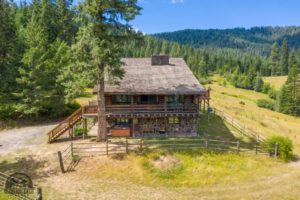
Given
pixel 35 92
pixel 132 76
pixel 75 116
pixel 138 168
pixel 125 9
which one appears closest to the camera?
pixel 138 168

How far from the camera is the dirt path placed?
28.3 metres

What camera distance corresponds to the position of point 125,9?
2647 cm

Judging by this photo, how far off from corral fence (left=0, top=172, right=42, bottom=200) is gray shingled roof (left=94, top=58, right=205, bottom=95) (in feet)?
40.5

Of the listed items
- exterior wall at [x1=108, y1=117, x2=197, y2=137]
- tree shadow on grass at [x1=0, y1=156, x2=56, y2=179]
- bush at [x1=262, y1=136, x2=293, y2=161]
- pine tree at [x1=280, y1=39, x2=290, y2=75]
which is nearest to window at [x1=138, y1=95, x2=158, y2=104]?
exterior wall at [x1=108, y1=117, x2=197, y2=137]

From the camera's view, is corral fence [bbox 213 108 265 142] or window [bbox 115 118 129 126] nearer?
window [bbox 115 118 129 126]

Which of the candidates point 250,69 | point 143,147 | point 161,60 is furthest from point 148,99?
point 250,69

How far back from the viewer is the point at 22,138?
31.2 meters

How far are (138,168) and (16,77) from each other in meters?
22.9

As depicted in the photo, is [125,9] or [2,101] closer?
[125,9]

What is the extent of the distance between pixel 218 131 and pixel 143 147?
11941 millimetres

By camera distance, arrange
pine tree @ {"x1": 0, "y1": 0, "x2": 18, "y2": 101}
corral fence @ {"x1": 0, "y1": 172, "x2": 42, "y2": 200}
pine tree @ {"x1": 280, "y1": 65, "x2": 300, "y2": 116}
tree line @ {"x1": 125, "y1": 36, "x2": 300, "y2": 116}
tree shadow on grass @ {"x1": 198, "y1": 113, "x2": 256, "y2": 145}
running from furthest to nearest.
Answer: tree line @ {"x1": 125, "y1": 36, "x2": 300, "y2": 116}, pine tree @ {"x1": 280, "y1": 65, "x2": 300, "y2": 116}, pine tree @ {"x1": 0, "y1": 0, "x2": 18, "y2": 101}, tree shadow on grass @ {"x1": 198, "y1": 113, "x2": 256, "y2": 145}, corral fence @ {"x1": 0, "y1": 172, "x2": 42, "y2": 200}

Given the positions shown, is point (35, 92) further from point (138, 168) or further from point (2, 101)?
point (138, 168)

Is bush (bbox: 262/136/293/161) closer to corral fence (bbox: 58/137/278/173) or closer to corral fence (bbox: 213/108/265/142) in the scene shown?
corral fence (bbox: 58/137/278/173)

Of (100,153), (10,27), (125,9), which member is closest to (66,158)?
(100,153)
